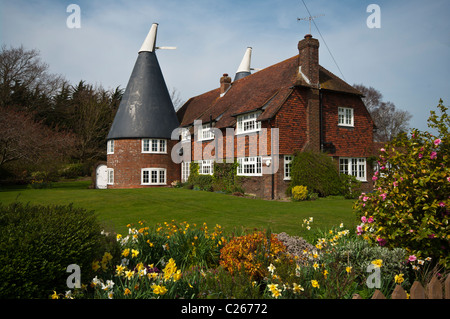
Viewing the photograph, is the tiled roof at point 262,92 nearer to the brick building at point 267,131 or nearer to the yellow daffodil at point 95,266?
the brick building at point 267,131

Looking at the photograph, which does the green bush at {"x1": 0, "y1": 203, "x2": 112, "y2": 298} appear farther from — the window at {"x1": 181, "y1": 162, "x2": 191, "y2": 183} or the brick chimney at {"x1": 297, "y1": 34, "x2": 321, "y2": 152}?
the window at {"x1": 181, "y1": 162, "x2": 191, "y2": 183}

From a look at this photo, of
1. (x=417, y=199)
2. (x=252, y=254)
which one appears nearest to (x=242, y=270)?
(x=252, y=254)

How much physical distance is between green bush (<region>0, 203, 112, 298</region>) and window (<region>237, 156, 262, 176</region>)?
16714 millimetres

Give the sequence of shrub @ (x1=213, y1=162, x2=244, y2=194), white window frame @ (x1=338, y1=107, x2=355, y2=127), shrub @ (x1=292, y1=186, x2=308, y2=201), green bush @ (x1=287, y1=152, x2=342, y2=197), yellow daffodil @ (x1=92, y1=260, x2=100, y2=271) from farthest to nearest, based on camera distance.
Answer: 1. white window frame @ (x1=338, y1=107, x2=355, y2=127)
2. shrub @ (x1=213, y1=162, x2=244, y2=194)
3. green bush @ (x1=287, y1=152, x2=342, y2=197)
4. shrub @ (x1=292, y1=186, x2=308, y2=201)
5. yellow daffodil @ (x1=92, y1=260, x2=100, y2=271)

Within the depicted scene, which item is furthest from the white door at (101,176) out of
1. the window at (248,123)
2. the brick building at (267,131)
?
the window at (248,123)

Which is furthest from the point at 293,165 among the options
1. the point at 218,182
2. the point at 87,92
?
the point at 87,92

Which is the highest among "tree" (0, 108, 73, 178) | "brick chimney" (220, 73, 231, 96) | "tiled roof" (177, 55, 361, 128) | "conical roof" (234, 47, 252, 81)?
"conical roof" (234, 47, 252, 81)

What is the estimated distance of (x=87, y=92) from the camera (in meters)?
49.3

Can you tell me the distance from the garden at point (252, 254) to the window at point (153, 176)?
23.4m

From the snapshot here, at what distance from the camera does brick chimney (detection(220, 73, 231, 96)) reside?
1208 inches

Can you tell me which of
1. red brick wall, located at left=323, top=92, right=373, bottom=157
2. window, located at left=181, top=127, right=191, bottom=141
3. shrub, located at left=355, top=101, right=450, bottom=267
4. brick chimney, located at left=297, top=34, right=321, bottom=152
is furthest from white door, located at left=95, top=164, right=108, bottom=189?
shrub, located at left=355, top=101, right=450, bottom=267

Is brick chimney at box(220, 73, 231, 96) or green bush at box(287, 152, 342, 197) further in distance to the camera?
brick chimney at box(220, 73, 231, 96)

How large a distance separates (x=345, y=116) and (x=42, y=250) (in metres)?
22.3
